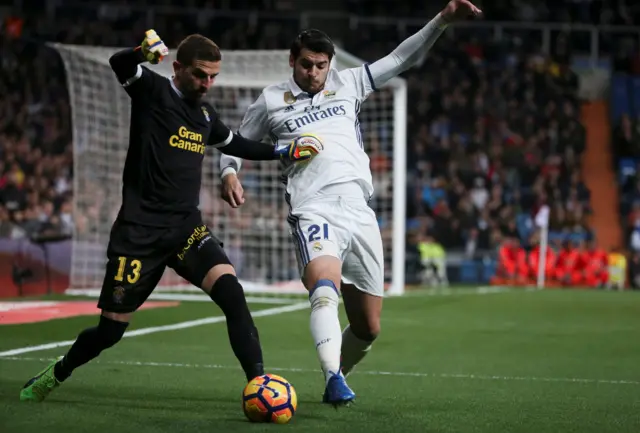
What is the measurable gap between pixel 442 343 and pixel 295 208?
4302mm

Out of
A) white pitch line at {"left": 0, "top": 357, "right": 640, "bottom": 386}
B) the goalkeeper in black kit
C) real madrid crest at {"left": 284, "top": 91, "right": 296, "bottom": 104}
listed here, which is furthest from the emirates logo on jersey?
white pitch line at {"left": 0, "top": 357, "right": 640, "bottom": 386}

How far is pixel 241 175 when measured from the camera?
1794 centimetres

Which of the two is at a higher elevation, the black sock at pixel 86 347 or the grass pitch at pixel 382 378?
the black sock at pixel 86 347

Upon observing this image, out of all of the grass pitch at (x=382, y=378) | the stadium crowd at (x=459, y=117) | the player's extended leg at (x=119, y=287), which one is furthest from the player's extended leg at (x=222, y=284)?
the stadium crowd at (x=459, y=117)

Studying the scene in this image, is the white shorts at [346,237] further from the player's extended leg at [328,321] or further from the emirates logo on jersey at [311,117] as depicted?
the emirates logo on jersey at [311,117]

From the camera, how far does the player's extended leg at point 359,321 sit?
20.2 feet

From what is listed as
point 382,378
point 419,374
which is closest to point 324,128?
point 382,378

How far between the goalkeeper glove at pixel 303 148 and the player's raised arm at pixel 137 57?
36.1 inches

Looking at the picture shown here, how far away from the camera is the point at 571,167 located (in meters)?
28.8

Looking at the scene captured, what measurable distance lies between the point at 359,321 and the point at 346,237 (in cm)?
55

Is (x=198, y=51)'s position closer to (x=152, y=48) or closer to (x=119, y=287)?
(x=152, y=48)

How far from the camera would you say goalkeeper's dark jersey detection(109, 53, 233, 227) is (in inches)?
A: 227

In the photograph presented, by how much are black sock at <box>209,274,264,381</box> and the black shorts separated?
14 centimetres

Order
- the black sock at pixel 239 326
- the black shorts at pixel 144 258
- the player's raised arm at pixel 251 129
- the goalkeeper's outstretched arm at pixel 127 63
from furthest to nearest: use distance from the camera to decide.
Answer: the player's raised arm at pixel 251 129, the black shorts at pixel 144 258, the black sock at pixel 239 326, the goalkeeper's outstretched arm at pixel 127 63
